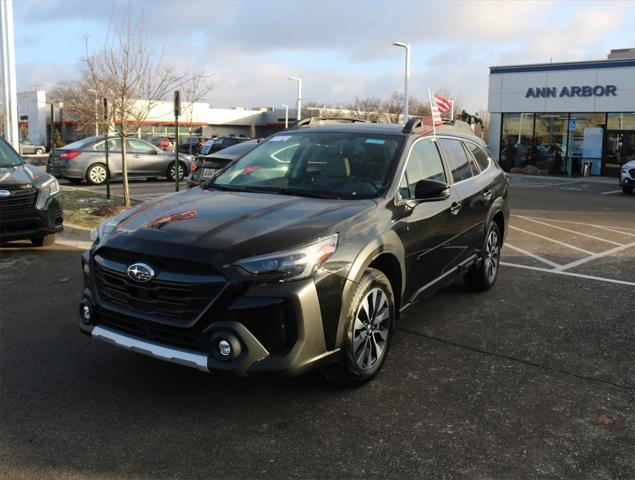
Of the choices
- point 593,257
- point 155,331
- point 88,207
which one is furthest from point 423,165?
point 88,207

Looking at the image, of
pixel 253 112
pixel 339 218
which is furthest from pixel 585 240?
pixel 253 112

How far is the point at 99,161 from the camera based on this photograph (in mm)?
17875

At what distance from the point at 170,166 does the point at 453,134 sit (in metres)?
15.1

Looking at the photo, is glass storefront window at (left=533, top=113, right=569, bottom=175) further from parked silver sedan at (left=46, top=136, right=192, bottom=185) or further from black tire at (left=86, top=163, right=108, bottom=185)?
black tire at (left=86, top=163, right=108, bottom=185)

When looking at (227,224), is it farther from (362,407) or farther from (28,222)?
(28,222)

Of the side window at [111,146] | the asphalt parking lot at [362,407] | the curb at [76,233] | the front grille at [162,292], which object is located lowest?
the asphalt parking lot at [362,407]

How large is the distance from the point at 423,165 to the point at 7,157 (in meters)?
6.01

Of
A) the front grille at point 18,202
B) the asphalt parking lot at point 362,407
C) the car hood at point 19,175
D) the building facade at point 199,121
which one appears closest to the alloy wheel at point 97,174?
the car hood at point 19,175

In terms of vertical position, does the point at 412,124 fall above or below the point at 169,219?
above

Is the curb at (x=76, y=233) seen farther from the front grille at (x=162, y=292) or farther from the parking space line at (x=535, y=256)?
the parking space line at (x=535, y=256)

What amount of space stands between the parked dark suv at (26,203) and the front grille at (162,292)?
4.49 m

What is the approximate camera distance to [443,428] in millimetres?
3545

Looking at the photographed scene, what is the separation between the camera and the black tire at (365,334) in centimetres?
378

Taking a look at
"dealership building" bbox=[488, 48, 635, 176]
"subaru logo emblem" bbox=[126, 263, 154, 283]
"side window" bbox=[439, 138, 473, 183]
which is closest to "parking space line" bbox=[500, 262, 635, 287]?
"side window" bbox=[439, 138, 473, 183]
